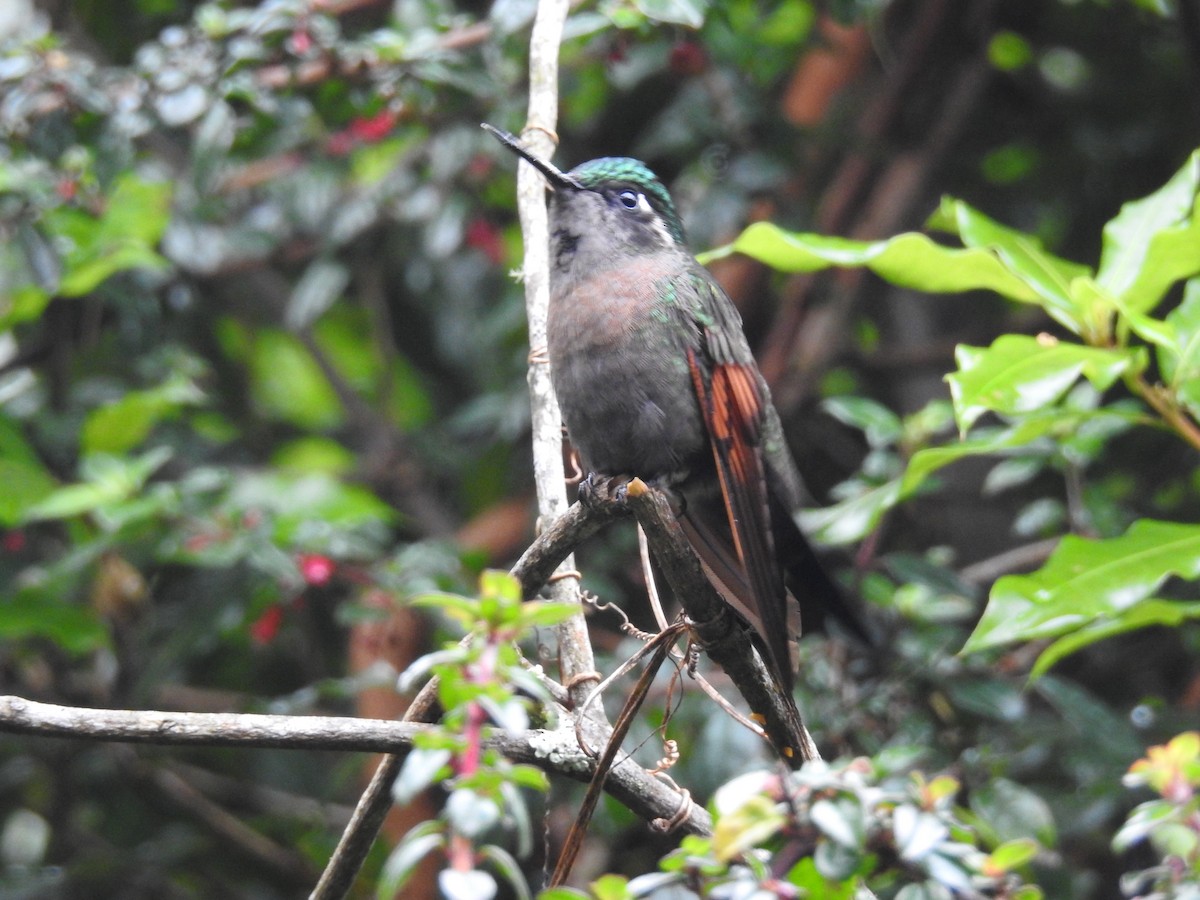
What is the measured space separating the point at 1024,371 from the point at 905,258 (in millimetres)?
399

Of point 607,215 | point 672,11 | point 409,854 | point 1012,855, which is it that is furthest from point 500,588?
point 672,11

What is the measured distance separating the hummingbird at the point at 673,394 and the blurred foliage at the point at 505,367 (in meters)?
0.30

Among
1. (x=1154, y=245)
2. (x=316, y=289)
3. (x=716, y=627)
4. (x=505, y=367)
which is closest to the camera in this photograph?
(x=716, y=627)

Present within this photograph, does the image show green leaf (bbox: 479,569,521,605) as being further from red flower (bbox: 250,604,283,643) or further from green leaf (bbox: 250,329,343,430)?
green leaf (bbox: 250,329,343,430)

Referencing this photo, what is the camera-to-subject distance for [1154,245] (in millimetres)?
A: 2627

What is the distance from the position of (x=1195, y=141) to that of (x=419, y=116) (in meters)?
2.91

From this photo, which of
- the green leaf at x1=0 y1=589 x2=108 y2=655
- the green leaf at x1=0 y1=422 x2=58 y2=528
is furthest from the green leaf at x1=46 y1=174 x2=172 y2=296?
the green leaf at x1=0 y1=589 x2=108 y2=655

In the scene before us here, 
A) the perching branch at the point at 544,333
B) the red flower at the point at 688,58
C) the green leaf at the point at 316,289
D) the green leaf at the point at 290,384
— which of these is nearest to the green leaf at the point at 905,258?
the perching branch at the point at 544,333

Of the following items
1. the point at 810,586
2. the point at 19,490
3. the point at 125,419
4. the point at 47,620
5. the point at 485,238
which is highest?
the point at 810,586

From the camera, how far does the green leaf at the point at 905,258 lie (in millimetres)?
2725

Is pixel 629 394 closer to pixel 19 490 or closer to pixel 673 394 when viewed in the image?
pixel 673 394

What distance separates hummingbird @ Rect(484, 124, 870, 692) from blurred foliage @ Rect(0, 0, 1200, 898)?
0.99 ft

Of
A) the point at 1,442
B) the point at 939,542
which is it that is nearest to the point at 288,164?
the point at 1,442

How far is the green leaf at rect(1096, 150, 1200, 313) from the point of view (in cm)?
262
